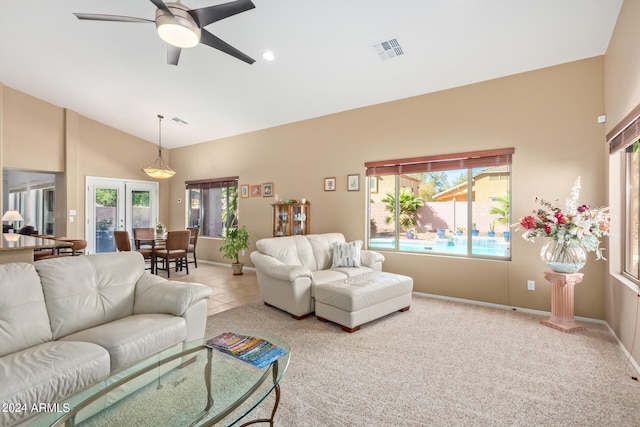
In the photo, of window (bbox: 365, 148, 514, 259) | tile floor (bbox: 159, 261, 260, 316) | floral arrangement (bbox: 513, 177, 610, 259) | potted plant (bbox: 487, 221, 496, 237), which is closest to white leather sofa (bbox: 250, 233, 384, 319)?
tile floor (bbox: 159, 261, 260, 316)

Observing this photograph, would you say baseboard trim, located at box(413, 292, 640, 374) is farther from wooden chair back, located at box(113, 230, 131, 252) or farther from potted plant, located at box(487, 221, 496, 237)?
wooden chair back, located at box(113, 230, 131, 252)

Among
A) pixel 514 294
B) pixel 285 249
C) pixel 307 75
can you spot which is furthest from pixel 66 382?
pixel 514 294

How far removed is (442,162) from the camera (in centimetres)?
472

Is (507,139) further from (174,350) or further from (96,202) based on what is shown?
(96,202)

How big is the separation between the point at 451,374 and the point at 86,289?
117 inches

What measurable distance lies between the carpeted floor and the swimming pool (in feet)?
3.04

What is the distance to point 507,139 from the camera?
4.20 meters

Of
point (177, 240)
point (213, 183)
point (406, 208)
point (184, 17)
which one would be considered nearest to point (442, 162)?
point (406, 208)

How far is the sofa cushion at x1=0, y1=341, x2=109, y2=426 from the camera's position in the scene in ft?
5.13

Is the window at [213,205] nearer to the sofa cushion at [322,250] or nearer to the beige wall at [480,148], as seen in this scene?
the beige wall at [480,148]

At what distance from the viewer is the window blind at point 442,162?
168 inches

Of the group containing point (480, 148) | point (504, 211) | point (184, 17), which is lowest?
point (504, 211)

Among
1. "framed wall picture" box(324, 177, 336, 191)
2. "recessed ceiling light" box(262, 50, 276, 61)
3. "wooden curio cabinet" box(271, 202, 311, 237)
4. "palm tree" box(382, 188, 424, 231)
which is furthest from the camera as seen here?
"wooden curio cabinet" box(271, 202, 311, 237)

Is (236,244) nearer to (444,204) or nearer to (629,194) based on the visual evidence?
(444,204)
